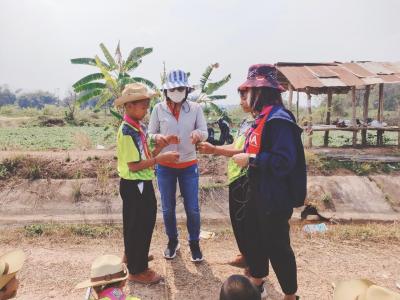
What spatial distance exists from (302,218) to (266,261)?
5.26 meters

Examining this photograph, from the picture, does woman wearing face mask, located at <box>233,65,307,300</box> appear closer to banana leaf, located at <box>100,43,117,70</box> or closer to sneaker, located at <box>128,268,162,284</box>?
sneaker, located at <box>128,268,162,284</box>

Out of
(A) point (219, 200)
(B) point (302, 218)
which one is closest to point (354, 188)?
(B) point (302, 218)

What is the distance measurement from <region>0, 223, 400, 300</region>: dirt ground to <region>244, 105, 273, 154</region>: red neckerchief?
1585 millimetres

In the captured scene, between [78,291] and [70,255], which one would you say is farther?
[70,255]

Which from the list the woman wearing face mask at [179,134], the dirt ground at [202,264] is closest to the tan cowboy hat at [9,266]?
the dirt ground at [202,264]

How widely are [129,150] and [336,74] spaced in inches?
432

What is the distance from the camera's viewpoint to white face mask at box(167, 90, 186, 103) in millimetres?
3947

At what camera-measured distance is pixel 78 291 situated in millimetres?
3871

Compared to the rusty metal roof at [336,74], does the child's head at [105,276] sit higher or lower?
lower

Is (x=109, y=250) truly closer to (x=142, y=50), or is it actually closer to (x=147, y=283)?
(x=147, y=283)

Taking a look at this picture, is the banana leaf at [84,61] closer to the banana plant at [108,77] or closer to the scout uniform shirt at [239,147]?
the banana plant at [108,77]

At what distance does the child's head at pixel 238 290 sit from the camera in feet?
6.46

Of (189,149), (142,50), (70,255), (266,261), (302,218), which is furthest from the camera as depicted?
(142,50)

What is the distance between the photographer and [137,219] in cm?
371
